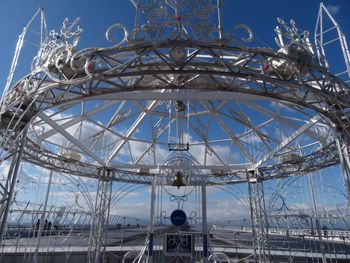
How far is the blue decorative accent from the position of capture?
47.8ft

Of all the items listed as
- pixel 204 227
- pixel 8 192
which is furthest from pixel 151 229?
pixel 8 192

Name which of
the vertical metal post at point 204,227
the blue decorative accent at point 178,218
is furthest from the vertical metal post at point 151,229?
the vertical metal post at point 204,227

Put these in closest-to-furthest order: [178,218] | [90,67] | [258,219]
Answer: [90,67] < [178,218] < [258,219]

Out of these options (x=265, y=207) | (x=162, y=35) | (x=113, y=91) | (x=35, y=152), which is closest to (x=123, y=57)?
(x=113, y=91)

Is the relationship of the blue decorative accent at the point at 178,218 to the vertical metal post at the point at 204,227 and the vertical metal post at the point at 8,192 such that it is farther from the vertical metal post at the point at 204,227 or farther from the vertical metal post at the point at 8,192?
the vertical metal post at the point at 8,192

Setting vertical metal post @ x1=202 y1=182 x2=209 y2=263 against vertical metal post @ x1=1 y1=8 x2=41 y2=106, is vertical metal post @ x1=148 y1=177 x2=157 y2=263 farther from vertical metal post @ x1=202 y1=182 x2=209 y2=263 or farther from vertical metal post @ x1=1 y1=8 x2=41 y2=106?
vertical metal post @ x1=1 y1=8 x2=41 y2=106

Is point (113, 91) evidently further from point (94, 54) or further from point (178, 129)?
point (178, 129)

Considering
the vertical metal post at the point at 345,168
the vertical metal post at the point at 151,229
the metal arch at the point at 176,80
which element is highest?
the metal arch at the point at 176,80

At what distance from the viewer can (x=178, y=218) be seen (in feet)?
48.0

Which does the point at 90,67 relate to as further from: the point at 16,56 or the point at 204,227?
the point at 204,227

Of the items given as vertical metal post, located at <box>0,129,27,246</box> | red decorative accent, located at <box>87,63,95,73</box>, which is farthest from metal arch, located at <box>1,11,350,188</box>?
vertical metal post, located at <box>0,129,27,246</box>

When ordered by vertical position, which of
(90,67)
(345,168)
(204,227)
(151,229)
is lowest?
(151,229)

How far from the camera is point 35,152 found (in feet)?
64.7

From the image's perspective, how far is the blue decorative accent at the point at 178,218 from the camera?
14.6m
